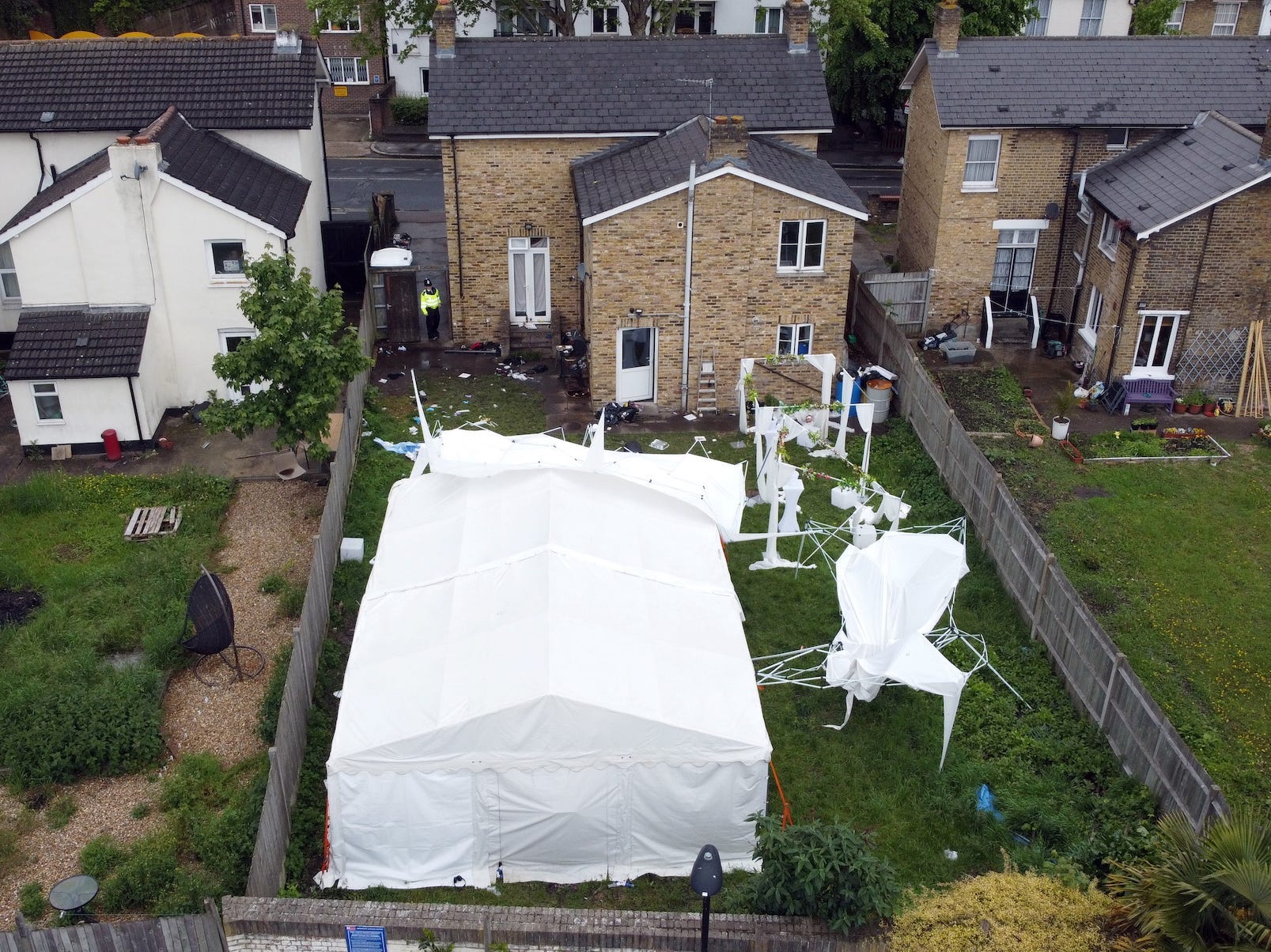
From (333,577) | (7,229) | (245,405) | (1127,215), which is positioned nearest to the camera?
(333,577)

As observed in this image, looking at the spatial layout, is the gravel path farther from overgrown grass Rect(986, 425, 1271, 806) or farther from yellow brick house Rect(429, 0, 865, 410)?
overgrown grass Rect(986, 425, 1271, 806)

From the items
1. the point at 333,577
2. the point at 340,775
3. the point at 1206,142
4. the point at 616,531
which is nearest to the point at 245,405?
the point at 333,577

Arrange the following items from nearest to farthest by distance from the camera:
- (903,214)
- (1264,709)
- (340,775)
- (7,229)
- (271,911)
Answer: (271,911), (340,775), (1264,709), (7,229), (903,214)

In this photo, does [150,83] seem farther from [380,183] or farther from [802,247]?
[802,247]

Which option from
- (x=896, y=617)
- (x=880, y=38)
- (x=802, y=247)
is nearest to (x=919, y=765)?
(x=896, y=617)

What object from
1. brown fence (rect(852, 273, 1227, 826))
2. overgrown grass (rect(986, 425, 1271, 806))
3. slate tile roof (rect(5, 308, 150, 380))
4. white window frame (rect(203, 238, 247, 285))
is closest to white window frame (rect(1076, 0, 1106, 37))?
brown fence (rect(852, 273, 1227, 826))

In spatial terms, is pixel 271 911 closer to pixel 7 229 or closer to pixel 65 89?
pixel 7 229

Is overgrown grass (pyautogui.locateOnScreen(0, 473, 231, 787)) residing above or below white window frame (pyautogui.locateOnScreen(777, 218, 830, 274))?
below
